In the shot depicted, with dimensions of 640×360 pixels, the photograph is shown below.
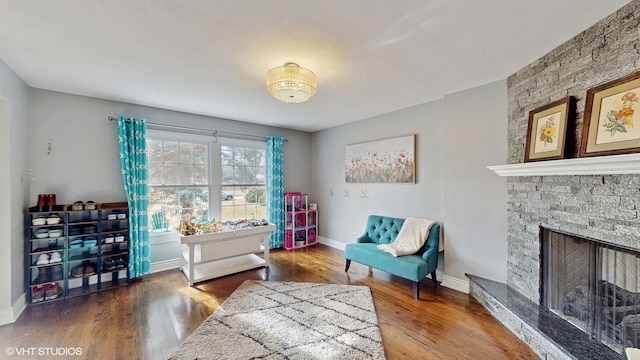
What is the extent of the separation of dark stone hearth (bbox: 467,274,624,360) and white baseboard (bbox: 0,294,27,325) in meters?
4.62

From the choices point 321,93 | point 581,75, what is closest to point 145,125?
point 321,93

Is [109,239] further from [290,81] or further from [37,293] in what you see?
Answer: [290,81]

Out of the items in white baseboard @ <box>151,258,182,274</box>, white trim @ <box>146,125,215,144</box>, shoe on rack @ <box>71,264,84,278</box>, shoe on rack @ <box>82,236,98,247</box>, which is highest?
white trim @ <box>146,125,215,144</box>

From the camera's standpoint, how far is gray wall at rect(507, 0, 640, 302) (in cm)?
155

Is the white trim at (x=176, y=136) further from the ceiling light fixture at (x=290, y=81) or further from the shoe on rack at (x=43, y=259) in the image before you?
the ceiling light fixture at (x=290, y=81)

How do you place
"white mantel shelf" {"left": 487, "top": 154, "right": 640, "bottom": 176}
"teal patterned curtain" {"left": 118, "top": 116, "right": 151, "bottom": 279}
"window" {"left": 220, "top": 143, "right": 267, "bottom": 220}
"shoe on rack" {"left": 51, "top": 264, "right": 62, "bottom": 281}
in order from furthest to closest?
1. "window" {"left": 220, "top": 143, "right": 267, "bottom": 220}
2. "teal patterned curtain" {"left": 118, "top": 116, "right": 151, "bottom": 279}
3. "shoe on rack" {"left": 51, "top": 264, "right": 62, "bottom": 281}
4. "white mantel shelf" {"left": 487, "top": 154, "right": 640, "bottom": 176}

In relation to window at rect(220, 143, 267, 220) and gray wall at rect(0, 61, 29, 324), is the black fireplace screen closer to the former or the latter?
window at rect(220, 143, 267, 220)

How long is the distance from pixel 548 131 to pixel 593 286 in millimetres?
1235

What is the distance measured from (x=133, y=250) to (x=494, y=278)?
4.52 meters

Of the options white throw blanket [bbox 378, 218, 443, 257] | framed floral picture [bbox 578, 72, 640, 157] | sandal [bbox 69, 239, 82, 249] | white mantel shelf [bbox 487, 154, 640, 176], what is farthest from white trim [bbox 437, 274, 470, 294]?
sandal [bbox 69, 239, 82, 249]

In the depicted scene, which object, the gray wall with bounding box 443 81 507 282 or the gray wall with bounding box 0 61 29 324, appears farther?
the gray wall with bounding box 443 81 507 282

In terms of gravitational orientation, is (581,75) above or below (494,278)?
above

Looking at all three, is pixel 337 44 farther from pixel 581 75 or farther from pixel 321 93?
pixel 581 75

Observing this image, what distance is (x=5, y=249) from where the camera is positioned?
2.38 m
